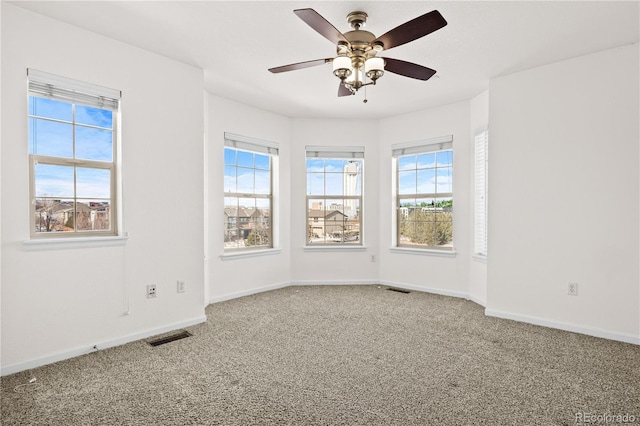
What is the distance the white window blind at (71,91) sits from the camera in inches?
110

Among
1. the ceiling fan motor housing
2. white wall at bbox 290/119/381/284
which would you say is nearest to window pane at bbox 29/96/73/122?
the ceiling fan motor housing

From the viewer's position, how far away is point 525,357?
116 inches

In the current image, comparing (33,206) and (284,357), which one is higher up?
(33,206)

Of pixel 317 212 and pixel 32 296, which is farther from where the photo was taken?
pixel 317 212

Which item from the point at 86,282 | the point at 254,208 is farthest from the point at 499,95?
the point at 86,282

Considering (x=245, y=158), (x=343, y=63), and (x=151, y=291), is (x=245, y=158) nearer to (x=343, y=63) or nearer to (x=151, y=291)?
(x=151, y=291)

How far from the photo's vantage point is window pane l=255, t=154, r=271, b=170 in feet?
17.7

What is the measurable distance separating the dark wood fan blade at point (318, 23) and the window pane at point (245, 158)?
2927 millimetres

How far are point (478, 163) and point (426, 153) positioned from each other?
84 centimetres

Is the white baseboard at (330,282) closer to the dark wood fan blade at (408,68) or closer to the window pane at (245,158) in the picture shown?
the window pane at (245,158)

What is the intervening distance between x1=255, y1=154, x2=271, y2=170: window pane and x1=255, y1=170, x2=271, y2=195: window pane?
8 cm

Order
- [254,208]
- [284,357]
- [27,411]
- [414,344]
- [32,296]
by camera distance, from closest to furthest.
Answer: [27,411], [32,296], [284,357], [414,344], [254,208]

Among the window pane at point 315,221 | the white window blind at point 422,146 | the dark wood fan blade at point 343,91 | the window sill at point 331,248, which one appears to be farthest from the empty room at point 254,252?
the window pane at point 315,221

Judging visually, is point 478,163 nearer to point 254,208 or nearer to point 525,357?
point 525,357
